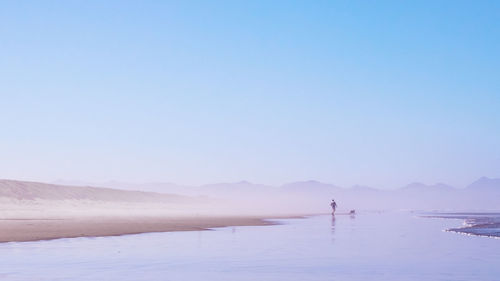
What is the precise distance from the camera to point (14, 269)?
1906cm

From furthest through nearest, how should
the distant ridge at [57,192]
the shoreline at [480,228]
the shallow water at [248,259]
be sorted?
the distant ridge at [57,192]
the shoreline at [480,228]
the shallow water at [248,259]

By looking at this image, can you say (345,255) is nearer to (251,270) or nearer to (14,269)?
(251,270)

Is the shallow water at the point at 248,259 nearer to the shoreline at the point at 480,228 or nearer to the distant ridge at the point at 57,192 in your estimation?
the shoreline at the point at 480,228

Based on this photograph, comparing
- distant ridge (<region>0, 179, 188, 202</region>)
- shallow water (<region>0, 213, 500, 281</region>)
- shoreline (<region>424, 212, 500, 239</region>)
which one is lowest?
shallow water (<region>0, 213, 500, 281</region>)

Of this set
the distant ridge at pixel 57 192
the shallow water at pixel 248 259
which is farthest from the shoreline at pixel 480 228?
the distant ridge at pixel 57 192

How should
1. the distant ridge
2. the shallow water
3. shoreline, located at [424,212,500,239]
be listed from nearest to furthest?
1. the shallow water
2. shoreline, located at [424,212,500,239]
3. the distant ridge

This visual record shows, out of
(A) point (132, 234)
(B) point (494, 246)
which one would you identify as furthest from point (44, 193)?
(B) point (494, 246)

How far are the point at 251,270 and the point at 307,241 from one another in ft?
39.9

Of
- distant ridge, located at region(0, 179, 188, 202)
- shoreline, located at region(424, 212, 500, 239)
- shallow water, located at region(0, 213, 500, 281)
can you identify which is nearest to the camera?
shallow water, located at region(0, 213, 500, 281)

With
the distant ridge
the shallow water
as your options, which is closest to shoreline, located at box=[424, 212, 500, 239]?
the shallow water

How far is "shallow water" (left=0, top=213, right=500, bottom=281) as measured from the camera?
18.8m

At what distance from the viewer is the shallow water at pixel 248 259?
18797mm

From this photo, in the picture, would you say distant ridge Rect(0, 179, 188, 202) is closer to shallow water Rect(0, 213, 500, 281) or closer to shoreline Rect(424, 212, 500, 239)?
shoreline Rect(424, 212, 500, 239)

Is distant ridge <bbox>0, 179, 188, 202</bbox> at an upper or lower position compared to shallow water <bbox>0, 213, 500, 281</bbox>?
upper
